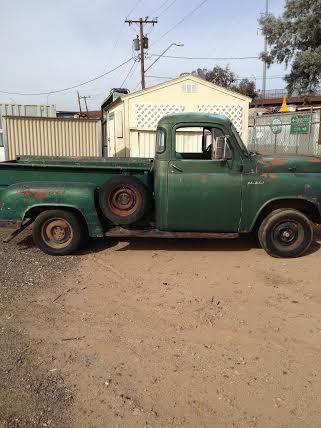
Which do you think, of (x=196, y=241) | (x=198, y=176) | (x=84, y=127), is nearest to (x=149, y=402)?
(x=198, y=176)

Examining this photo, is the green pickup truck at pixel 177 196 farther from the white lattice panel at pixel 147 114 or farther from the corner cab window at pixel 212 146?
the white lattice panel at pixel 147 114

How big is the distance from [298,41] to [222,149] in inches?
998

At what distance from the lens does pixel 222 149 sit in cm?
579

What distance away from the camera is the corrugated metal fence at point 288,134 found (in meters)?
15.0

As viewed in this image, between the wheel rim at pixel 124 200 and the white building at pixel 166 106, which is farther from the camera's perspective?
the white building at pixel 166 106

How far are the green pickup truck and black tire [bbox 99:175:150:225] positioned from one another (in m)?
0.01

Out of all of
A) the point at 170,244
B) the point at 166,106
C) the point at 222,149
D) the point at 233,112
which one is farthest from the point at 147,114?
the point at 222,149

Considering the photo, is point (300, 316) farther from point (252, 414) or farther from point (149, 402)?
point (149, 402)

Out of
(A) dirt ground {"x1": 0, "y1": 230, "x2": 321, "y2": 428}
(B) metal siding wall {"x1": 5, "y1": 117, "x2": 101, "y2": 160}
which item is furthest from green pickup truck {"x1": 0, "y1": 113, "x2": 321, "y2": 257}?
(B) metal siding wall {"x1": 5, "y1": 117, "x2": 101, "y2": 160}

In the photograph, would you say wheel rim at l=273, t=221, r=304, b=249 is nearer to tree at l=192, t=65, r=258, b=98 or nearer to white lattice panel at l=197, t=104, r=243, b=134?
white lattice panel at l=197, t=104, r=243, b=134

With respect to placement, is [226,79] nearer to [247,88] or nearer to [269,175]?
[247,88]

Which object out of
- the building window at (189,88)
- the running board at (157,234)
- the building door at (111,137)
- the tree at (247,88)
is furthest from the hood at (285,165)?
the tree at (247,88)

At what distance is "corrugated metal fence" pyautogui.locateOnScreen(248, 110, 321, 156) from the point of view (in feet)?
49.2

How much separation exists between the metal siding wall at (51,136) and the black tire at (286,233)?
29.7ft
